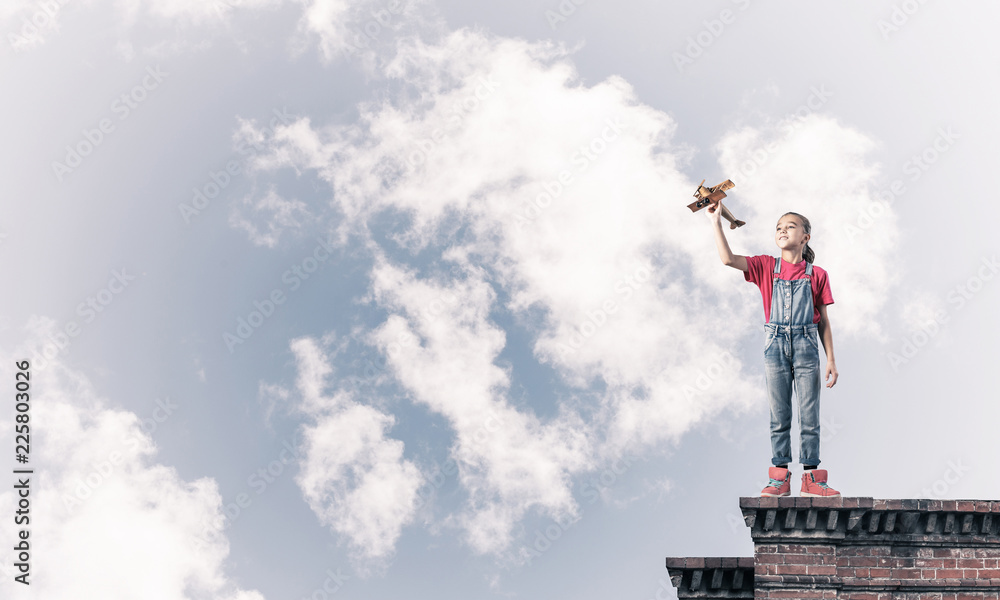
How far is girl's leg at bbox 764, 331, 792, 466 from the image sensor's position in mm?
13070

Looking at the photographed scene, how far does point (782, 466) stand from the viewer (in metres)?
13.0

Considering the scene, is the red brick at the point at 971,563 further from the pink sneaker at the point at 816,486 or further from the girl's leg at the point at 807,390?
the girl's leg at the point at 807,390

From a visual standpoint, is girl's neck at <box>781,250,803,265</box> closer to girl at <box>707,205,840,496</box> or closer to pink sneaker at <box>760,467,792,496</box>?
girl at <box>707,205,840,496</box>

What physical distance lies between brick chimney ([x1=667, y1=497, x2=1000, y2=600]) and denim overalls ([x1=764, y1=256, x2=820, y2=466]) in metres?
0.93

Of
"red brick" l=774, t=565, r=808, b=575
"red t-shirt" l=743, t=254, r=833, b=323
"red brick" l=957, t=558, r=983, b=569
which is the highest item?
"red t-shirt" l=743, t=254, r=833, b=323

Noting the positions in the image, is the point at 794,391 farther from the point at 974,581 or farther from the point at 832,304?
the point at 974,581

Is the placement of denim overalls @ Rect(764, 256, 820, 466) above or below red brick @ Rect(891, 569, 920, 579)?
above

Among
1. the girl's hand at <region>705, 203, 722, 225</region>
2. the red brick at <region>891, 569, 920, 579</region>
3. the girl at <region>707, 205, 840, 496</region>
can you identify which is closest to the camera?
the red brick at <region>891, 569, 920, 579</region>

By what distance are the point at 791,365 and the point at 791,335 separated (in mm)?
455

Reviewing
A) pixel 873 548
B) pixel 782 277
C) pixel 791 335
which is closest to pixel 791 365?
pixel 791 335

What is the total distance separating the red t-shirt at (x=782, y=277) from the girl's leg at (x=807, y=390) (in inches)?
18.8

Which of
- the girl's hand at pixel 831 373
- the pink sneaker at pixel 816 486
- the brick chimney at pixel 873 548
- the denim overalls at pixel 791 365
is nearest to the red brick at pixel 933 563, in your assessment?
the brick chimney at pixel 873 548

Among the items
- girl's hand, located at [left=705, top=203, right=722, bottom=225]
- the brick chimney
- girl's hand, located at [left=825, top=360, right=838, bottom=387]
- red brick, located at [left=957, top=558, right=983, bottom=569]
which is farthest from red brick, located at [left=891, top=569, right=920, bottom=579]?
girl's hand, located at [left=705, top=203, right=722, bottom=225]

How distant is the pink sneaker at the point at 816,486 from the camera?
12578mm
